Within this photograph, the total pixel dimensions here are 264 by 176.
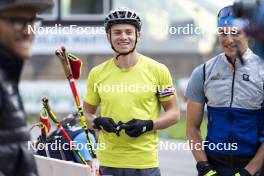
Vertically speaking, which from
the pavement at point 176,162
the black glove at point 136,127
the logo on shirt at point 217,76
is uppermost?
the logo on shirt at point 217,76

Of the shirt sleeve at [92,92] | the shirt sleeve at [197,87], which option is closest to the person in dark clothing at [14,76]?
the shirt sleeve at [197,87]

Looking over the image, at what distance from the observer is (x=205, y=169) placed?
4711mm

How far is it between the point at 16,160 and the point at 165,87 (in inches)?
93.7

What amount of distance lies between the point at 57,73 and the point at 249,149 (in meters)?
13.2

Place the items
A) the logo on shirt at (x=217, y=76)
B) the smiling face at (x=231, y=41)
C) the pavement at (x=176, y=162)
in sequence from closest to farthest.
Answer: the smiling face at (x=231, y=41) → the logo on shirt at (x=217, y=76) → the pavement at (x=176, y=162)

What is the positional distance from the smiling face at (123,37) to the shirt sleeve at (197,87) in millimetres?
603

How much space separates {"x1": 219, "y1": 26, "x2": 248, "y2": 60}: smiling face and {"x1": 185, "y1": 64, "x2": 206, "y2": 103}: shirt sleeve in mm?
210

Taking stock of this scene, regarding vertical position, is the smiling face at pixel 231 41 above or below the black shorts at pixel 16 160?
above

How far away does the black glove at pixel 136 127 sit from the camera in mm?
5039

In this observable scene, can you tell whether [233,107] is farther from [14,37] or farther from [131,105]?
[14,37]

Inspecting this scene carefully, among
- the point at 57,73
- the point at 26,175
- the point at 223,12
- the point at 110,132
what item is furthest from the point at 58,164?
the point at 57,73

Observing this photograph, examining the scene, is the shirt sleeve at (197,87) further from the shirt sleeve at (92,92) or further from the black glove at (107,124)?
the shirt sleeve at (92,92)

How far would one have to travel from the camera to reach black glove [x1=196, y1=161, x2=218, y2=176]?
185 inches

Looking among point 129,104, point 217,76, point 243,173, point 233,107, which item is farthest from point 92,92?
point 243,173
